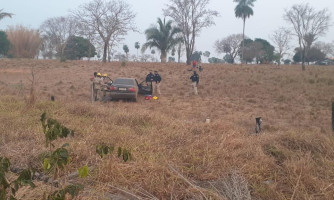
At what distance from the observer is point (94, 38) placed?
119 feet

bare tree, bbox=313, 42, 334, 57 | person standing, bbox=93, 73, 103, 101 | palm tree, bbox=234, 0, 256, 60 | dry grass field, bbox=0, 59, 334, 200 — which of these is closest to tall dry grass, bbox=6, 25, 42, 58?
palm tree, bbox=234, 0, 256, 60

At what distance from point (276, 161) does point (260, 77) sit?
20020mm

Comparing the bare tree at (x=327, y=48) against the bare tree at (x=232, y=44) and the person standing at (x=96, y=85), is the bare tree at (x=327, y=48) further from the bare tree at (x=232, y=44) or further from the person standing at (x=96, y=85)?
the person standing at (x=96, y=85)

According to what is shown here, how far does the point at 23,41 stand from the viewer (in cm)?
4378

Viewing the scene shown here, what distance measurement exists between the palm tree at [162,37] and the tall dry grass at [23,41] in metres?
16.1

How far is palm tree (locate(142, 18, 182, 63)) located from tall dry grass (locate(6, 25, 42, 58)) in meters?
16.1

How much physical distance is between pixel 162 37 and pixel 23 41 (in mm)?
19835

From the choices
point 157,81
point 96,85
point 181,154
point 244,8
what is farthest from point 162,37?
point 181,154

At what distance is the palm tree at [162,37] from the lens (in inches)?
1449

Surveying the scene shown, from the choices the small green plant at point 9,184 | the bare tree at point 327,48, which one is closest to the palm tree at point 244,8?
the bare tree at point 327,48

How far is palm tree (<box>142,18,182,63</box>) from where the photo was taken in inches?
1449

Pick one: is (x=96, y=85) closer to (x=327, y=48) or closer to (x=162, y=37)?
(x=162, y=37)

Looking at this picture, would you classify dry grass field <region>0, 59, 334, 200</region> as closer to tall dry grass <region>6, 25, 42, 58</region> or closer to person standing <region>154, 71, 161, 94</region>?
person standing <region>154, 71, 161, 94</region>

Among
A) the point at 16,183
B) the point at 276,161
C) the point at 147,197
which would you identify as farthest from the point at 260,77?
the point at 16,183
